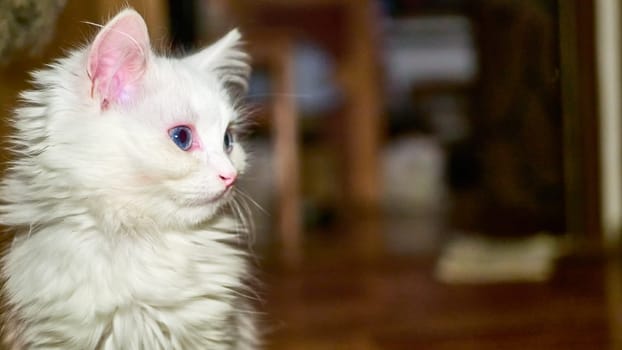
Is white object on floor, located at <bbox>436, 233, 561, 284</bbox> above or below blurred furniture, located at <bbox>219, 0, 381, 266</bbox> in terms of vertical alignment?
below

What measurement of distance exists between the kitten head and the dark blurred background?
0.27 ft

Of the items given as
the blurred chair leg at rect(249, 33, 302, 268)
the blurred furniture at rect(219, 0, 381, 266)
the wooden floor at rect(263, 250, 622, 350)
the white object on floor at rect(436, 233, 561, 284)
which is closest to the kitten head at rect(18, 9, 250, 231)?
the wooden floor at rect(263, 250, 622, 350)

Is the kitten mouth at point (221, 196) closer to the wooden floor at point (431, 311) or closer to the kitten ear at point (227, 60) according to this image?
the kitten ear at point (227, 60)

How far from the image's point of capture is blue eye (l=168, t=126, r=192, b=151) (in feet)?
2.62

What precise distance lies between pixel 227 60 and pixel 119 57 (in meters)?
0.22

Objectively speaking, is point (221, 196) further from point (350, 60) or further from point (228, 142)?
point (350, 60)

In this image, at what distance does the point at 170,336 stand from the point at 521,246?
1.38 m

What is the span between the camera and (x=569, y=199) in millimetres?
1987

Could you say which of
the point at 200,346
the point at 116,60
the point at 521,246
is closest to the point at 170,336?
the point at 200,346

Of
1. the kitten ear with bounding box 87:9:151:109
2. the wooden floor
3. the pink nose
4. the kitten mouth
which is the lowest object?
the wooden floor

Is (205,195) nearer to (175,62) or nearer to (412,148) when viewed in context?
(175,62)

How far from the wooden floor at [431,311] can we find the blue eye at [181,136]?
0.64 m

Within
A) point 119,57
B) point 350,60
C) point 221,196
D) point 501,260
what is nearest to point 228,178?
point 221,196

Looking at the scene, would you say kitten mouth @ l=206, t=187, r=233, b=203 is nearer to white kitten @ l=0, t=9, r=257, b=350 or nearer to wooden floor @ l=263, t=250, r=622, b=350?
white kitten @ l=0, t=9, r=257, b=350
